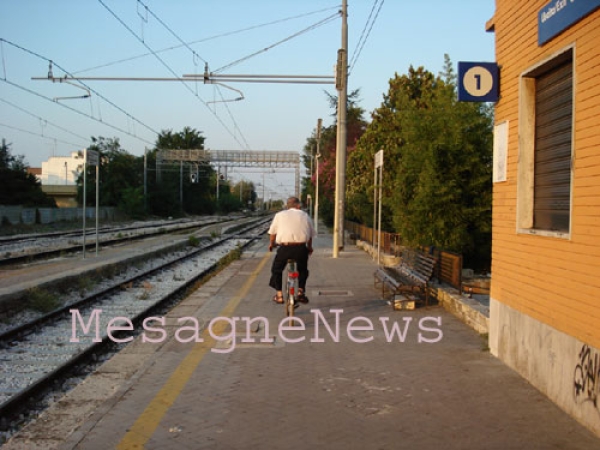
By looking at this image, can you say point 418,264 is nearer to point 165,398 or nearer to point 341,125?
point 165,398

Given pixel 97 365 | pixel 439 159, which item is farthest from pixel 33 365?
pixel 439 159

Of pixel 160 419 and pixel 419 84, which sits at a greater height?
pixel 419 84

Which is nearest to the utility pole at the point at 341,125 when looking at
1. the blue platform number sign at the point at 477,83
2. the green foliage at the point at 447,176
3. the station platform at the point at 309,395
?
the green foliage at the point at 447,176

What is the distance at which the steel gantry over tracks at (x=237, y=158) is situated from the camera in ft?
249

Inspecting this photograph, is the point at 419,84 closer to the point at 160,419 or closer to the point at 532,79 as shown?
the point at 532,79

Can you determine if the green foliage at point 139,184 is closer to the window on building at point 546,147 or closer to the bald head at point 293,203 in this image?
the bald head at point 293,203

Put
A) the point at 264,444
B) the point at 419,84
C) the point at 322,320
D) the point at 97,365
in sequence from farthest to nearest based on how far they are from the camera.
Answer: the point at 419,84 → the point at 322,320 → the point at 97,365 → the point at 264,444

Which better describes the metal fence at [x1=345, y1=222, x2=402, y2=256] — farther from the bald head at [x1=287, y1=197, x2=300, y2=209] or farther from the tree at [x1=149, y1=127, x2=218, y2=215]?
the tree at [x1=149, y1=127, x2=218, y2=215]

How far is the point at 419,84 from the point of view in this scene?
26.5m

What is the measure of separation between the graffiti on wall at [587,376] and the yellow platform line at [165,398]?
314cm

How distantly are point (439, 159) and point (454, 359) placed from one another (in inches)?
267

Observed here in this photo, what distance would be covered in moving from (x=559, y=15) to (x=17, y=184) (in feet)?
172

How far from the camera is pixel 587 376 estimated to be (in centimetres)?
489

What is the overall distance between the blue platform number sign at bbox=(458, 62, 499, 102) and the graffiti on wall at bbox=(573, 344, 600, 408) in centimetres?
316
